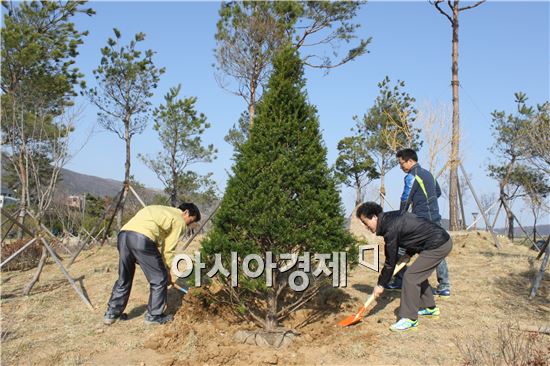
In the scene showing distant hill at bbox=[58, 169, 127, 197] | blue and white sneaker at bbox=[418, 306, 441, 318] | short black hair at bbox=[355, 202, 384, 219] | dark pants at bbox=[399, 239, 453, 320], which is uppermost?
distant hill at bbox=[58, 169, 127, 197]

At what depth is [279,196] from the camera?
392cm

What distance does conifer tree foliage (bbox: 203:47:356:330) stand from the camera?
3.91m

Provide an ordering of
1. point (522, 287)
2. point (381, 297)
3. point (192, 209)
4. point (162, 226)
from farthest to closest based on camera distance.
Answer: point (522, 287)
point (381, 297)
point (192, 209)
point (162, 226)

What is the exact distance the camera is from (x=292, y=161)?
13.3 feet

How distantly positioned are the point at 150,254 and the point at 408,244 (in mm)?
2614

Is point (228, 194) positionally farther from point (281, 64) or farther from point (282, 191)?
point (281, 64)

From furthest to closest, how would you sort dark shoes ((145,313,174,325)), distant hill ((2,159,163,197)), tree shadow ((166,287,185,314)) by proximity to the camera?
distant hill ((2,159,163,197)), tree shadow ((166,287,185,314)), dark shoes ((145,313,174,325))

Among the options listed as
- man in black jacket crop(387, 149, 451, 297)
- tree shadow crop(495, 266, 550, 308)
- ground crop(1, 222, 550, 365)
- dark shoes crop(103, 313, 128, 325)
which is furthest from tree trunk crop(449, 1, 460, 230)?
dark shoes crop(103, 313, 128, 325)

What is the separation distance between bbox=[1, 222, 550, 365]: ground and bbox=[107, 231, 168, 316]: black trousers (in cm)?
24

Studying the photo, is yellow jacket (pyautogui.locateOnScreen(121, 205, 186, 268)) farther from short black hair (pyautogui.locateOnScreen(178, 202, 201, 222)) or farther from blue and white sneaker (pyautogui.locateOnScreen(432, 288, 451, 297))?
blue and white sneaker (pyautogui.locateOnScreen(432, 288, 451, 297))

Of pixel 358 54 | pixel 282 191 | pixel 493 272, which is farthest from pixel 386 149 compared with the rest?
pixel 282 191

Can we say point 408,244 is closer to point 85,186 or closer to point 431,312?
point 431,312

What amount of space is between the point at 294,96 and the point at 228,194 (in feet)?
3.69

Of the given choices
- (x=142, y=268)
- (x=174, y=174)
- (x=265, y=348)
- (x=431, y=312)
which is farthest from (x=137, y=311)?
(x=174, y=174)
